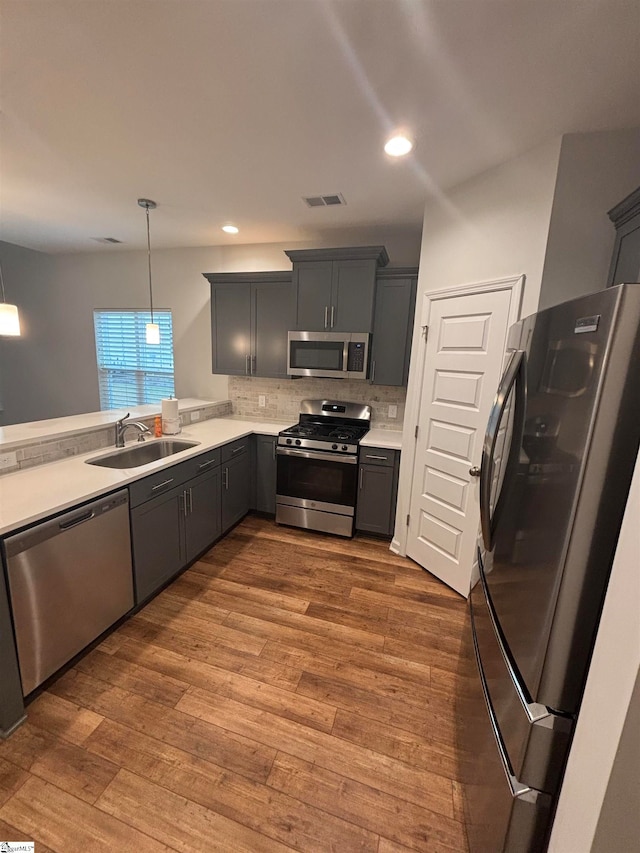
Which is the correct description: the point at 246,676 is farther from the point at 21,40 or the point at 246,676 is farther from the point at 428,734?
the point at 21,40

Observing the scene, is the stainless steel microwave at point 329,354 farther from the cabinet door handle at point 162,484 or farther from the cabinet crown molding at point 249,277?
the cabinet door handle at point 162,484

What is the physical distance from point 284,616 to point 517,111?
3.05m

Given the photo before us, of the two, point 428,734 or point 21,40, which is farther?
point 428,734

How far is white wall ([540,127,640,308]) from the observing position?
178 cm

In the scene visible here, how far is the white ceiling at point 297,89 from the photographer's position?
49.4 inches

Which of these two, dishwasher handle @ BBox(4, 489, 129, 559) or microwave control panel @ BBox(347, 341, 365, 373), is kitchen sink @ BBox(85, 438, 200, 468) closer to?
dishwasher handle @ BBox(4, 489, 129, 559)

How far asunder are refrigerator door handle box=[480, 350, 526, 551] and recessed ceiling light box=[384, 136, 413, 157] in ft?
4.96

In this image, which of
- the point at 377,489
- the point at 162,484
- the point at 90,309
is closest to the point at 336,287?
the point at 377,489

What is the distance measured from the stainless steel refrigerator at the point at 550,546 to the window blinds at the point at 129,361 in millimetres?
4350

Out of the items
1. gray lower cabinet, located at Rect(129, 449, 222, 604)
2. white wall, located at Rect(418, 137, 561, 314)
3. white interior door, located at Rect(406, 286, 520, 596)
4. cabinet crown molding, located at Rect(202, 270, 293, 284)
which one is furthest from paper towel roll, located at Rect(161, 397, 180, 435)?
white wall, located at Rect(418, 137, 561, 314)

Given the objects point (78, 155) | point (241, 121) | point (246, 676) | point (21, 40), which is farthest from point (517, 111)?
point (246, 676)

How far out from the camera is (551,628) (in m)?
0.84

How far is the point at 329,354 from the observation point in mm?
3273

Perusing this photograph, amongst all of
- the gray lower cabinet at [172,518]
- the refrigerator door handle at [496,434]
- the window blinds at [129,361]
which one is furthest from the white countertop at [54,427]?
the refrigerator door handle at [496,434]
